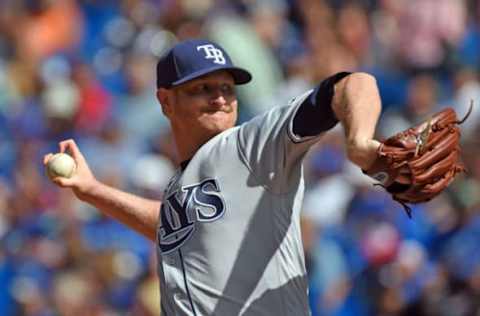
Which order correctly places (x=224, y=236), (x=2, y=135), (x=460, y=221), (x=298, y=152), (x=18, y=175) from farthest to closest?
(x=2, y=135) → (x=18, y=175) → (x=460, y=221) → (x=224, y=236) → (x=298, y=152)

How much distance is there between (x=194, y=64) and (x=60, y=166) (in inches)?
35.4

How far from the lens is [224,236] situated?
154 inches

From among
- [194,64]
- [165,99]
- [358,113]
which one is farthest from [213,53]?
[358,113]

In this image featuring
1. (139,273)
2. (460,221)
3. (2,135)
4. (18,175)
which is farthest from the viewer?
(2,135)

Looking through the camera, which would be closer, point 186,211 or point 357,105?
point 357,105

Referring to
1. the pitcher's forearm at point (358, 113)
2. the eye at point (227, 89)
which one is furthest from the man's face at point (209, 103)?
the pitcher's forearm at point (358, 113)

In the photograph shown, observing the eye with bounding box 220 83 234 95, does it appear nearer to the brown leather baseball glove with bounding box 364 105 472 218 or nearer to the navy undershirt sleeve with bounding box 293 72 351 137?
the navy undershirt sleeve with bounding box 293 72 351 137

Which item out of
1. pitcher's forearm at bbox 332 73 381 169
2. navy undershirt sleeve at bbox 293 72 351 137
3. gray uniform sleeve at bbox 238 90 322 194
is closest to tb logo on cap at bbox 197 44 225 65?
gray uniform sleeve at bbox 238 90 322 194

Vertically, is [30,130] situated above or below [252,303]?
below

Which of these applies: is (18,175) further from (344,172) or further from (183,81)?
(183,81)

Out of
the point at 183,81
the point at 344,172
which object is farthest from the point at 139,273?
the point at 183,81

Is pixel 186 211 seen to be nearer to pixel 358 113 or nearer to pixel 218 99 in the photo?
pixel 218 99

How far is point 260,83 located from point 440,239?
2.79m

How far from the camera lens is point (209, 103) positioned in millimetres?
4160
